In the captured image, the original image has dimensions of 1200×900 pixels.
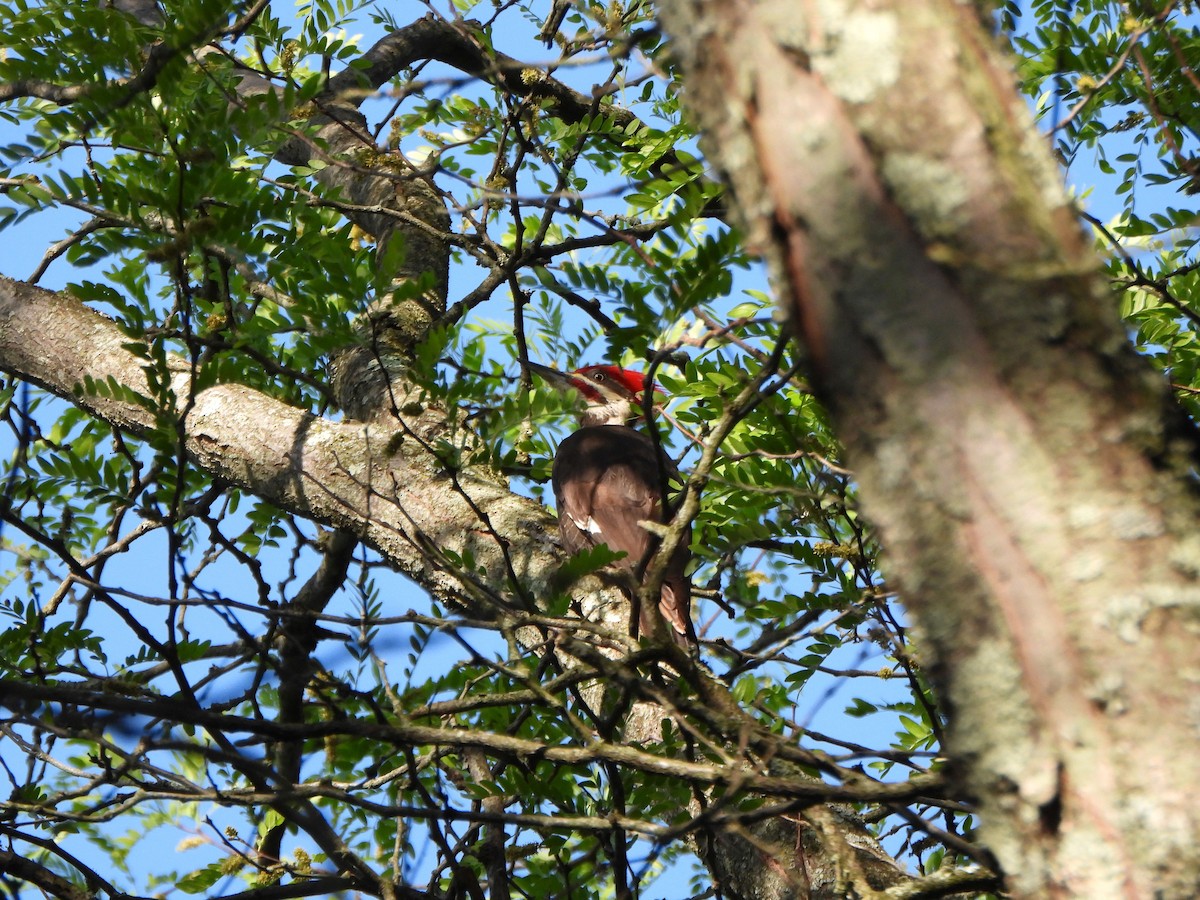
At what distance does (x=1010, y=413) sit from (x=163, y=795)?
1726 mm

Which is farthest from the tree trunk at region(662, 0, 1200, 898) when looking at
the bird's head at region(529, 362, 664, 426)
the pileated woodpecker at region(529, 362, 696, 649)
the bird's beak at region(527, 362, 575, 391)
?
the bird's head at region(529, 362, 664, 426)

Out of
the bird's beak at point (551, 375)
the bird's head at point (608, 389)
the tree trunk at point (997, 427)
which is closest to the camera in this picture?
the tree trunk at point (997, 427)

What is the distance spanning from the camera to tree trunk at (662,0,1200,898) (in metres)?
1.09

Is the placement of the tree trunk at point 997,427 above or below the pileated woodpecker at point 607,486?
below

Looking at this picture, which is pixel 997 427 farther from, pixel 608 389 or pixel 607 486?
pixel 608 389

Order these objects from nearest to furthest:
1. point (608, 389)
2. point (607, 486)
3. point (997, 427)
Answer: point (997, 427) → point (607, 486) → point (608, 389)


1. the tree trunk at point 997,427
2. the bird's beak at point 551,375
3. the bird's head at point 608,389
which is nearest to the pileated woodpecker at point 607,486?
the bird's beak at point 551,375

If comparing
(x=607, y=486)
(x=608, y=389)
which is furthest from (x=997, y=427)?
(x=608, y=389)

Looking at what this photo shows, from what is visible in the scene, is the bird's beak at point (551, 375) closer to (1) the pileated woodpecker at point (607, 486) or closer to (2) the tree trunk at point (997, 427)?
(1) the pileated woodpecker at point (607, 486)

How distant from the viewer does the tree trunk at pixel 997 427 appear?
1092 mm

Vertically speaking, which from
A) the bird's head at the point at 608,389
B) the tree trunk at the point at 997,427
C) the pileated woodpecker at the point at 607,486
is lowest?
the tree trunk at the point at 997,427

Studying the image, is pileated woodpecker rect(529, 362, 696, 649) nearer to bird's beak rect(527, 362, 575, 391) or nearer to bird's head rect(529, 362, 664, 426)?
bird's beak rect(527, 362, 575, 391)

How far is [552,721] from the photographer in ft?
10.1

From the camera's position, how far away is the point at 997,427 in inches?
44.7
